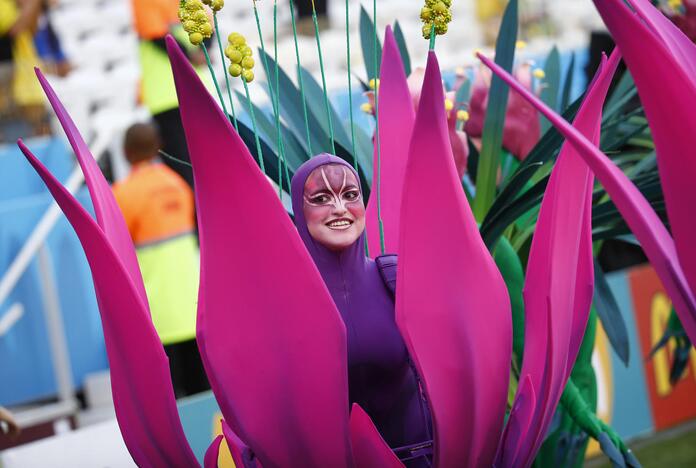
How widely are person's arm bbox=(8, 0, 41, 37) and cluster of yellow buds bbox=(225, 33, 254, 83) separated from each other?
3373mm

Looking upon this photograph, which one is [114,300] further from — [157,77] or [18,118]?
[18,118]

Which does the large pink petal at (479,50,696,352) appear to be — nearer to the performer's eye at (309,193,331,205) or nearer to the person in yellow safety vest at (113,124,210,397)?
the performer's eye at (309,193,331,205)

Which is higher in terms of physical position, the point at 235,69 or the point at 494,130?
the point at 235,69

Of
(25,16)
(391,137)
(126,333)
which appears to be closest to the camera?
(126,333)

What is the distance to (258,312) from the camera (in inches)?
55.8

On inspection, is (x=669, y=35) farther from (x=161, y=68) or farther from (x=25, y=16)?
(x=25, y=16)

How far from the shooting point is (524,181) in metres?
2.03

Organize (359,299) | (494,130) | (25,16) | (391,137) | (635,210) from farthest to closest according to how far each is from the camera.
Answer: (25,16)
(494,130)
(391,137)
(359,299)
(635,210)

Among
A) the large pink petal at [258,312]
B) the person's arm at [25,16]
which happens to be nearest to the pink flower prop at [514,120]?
the large pink petal at [258,312]

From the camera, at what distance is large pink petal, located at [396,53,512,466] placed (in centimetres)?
141

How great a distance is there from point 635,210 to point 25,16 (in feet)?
12.5

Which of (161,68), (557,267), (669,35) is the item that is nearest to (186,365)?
(161,68)

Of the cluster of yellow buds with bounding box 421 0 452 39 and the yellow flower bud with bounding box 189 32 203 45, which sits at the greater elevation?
the yellow flower bud with bounding box 189 32 203 45

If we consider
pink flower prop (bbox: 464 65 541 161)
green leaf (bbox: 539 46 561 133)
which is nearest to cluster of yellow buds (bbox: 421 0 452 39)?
pink flower prop (bbox: 464 65 541 161)
